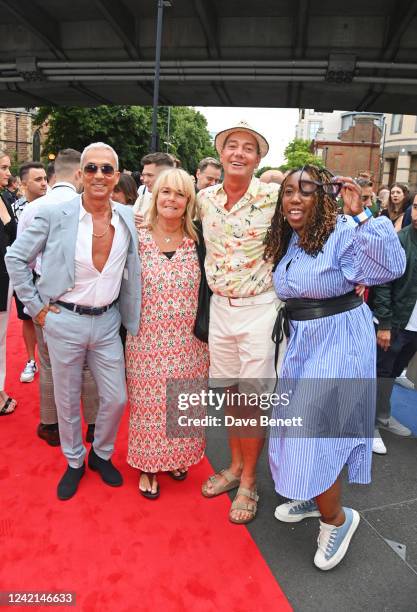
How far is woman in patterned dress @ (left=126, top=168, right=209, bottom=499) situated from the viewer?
108 inches

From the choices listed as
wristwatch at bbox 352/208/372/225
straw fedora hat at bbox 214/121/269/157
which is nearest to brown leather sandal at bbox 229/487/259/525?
wristwatch at bbox 352/208/372/225

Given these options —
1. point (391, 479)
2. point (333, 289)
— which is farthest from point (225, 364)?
point (391, 479)

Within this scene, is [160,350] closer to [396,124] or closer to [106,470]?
[106,470]

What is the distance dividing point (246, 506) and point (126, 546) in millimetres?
759

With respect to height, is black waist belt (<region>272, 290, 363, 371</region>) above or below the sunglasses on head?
below

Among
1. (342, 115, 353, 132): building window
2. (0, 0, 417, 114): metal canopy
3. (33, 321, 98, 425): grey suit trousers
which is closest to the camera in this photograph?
(33, 321, 98, 425): grey suit trousers

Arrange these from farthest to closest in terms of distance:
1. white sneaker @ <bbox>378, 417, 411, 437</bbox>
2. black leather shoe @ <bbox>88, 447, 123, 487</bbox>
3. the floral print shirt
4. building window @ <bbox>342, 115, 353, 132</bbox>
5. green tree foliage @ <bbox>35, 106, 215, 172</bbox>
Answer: building window @ <bbox>342, 115, 353, 132</bbox>
green tree foliage @ <bbox>35, 106, 215, 172</bbox>
white sneaker @ <bbox>378, 417, 411, 437</bbox>
black leather shoe @ <bbox>88, 447, 123, 487</bbox>
the floral print shirt

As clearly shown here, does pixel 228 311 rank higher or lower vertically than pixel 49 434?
higher

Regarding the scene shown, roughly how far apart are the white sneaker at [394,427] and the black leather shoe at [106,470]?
7.61 feet

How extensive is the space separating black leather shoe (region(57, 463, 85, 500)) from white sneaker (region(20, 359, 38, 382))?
6.19ft

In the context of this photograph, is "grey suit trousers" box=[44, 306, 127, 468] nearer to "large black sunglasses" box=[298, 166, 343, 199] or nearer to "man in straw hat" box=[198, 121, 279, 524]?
"man in straw hat" box=[198, 121, 279, 524]

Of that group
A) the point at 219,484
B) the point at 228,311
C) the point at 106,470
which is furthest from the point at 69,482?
the point at 228,311

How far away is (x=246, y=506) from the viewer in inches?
111

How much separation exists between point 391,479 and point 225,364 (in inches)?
62.0
